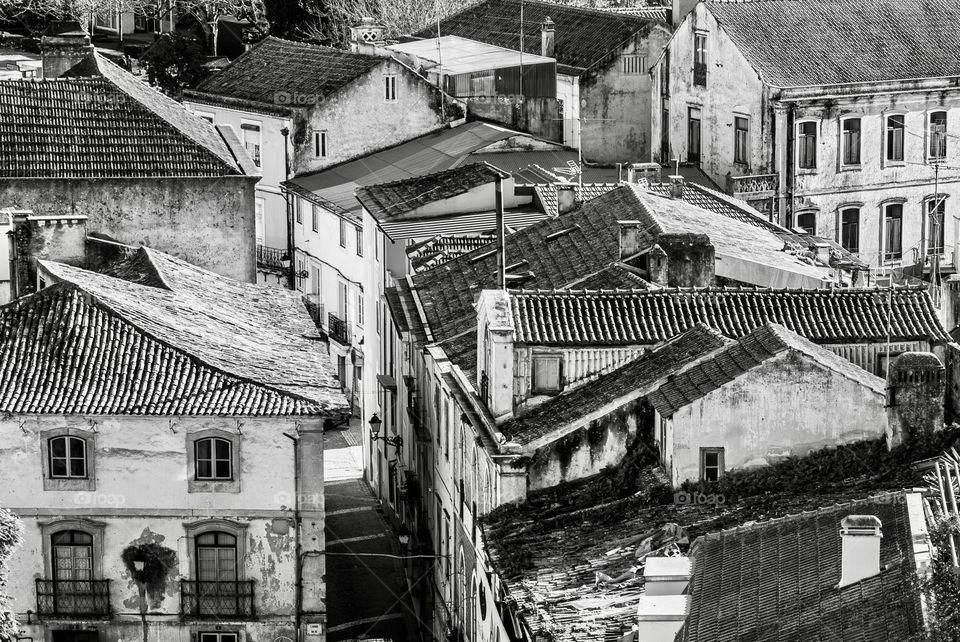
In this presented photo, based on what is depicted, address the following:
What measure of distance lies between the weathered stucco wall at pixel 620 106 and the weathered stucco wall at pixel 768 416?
4675 centimetres

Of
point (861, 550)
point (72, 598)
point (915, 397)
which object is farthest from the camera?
point (72, 598)

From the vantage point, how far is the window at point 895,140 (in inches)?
3287

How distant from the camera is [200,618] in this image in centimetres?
4831

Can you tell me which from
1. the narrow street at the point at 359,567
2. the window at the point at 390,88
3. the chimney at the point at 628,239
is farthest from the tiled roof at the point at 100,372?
the window at the point at 390,88

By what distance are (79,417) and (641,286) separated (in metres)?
12.5

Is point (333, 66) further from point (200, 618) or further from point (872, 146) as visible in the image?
point (200, 618)

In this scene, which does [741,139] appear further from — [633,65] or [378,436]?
[378,436]

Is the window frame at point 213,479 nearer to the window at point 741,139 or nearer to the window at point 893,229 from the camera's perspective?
the window at point 741,139

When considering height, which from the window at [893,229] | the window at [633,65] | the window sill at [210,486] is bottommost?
the window at [893,229]

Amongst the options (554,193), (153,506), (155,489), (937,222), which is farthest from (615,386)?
(937,222)

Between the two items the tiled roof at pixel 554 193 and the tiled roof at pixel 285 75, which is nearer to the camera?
the tiled roof at pixel 554 193

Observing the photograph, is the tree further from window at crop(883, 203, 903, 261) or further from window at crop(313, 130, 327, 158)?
window at crop(883, 203, 903, 261)

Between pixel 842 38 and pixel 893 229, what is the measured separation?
724 cm

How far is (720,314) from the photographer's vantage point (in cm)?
4791
